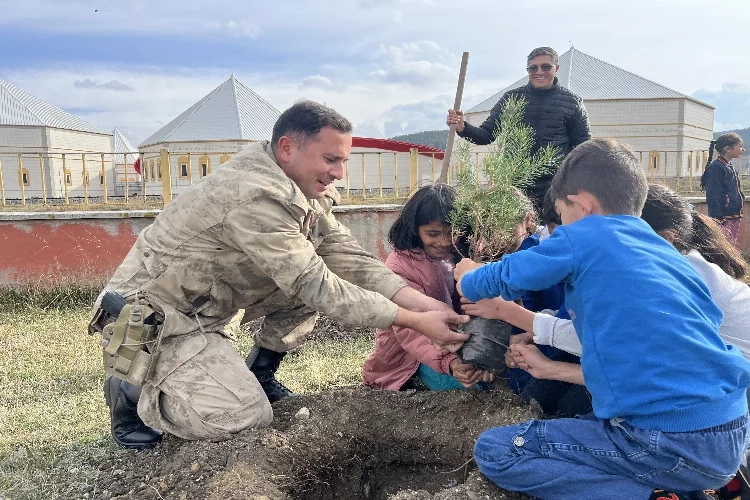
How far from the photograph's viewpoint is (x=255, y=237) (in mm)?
2486

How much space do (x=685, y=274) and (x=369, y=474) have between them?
1.59m

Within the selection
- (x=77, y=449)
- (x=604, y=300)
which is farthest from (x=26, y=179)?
(x=604, y=300)

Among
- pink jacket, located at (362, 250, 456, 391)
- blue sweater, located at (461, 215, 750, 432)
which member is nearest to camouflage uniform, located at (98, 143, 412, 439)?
pink jacket, located at (362, 250, 456, 391)

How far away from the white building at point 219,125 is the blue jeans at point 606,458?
64.4 ft

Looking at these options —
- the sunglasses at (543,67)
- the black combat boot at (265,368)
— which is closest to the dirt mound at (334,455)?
the black combat boot at (265,368)

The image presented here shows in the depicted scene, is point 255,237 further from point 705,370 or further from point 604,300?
point 705,370

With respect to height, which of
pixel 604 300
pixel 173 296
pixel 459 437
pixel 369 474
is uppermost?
pixel 604 300

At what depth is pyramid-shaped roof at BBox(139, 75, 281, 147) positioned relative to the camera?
2164 centimetres

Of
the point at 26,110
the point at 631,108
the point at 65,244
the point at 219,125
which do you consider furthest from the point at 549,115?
the point at 26,110

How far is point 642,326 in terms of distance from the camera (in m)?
1.73

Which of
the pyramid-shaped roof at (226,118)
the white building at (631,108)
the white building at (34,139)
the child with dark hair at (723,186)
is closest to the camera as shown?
the child with dark hair at (723,186)

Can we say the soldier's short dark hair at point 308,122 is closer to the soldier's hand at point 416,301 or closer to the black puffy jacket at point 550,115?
the soldier's hand at point 416,301

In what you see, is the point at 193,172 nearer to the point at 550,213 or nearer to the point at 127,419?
the point at 127,419

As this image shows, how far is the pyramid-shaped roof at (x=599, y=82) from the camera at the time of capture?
21194 mm
